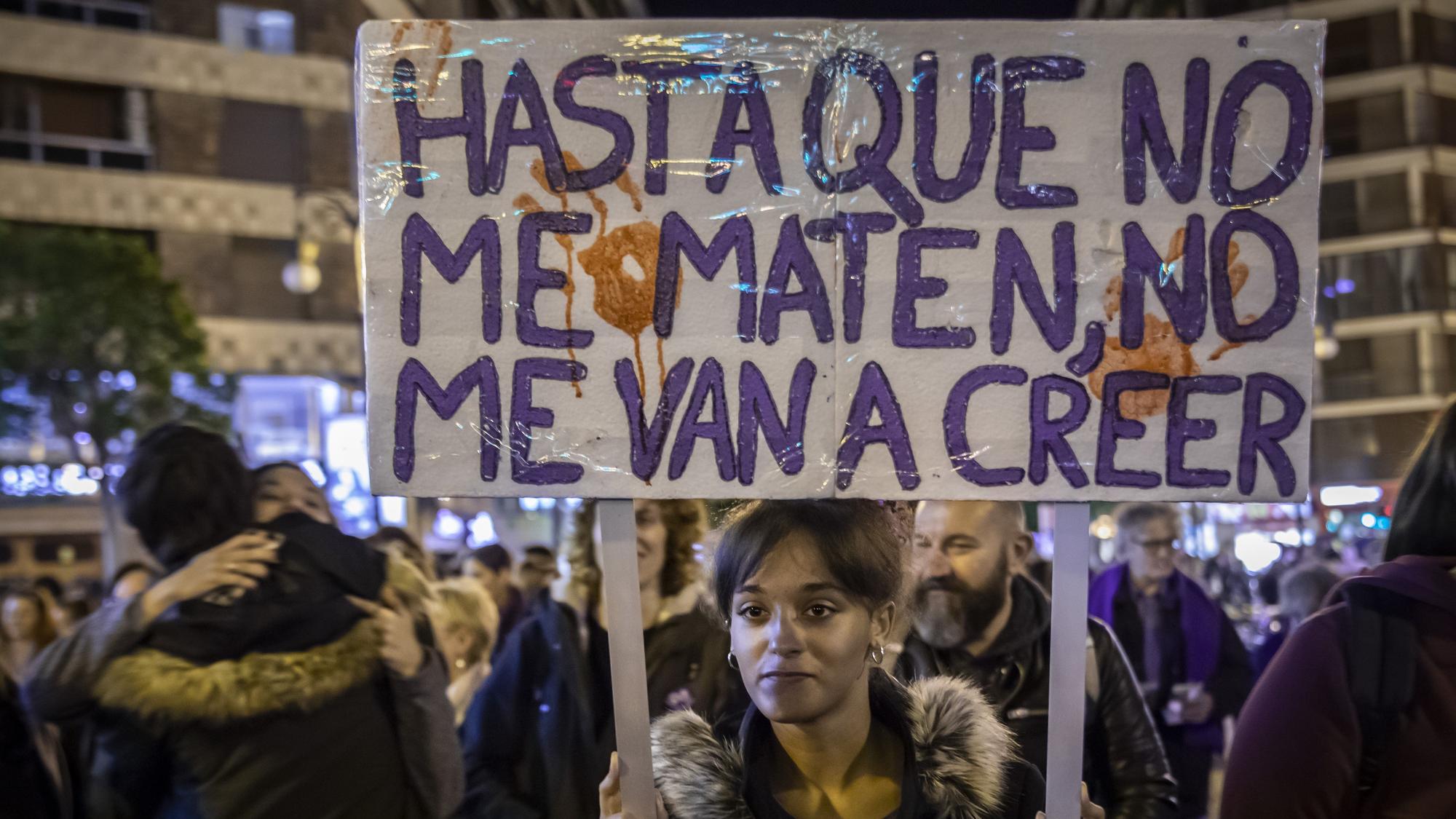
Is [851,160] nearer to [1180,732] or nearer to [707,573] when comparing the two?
[707,573]

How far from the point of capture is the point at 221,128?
92.1ft

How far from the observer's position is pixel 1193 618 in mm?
5695

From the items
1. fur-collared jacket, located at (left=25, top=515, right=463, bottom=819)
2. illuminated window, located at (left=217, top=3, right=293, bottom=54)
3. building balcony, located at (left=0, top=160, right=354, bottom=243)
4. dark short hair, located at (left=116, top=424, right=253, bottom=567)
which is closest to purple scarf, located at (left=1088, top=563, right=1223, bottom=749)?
fur-collared jacket, located at (left=25, top=515, right=463, bottom=819)

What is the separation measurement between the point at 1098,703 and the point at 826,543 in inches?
46.2

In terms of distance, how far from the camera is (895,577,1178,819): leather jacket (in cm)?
317

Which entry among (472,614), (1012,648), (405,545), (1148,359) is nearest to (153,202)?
(405,545)

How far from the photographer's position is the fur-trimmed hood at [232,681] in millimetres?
3096

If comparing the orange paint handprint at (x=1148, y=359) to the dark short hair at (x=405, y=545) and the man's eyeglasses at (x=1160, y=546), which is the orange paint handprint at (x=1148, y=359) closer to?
the man's eyeglasses at (x=1160, y=546)

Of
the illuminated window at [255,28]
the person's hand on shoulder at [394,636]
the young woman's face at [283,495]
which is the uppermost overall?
the illuminated window at [255,28]

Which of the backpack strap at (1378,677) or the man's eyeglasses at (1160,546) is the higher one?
the backpack strap at (1378,677)

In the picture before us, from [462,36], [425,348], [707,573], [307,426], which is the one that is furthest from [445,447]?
[307,426]

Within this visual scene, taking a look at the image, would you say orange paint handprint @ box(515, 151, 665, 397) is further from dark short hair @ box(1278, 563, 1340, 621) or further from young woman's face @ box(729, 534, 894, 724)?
dark short hair @ box(1278, 563, 1340, 621)

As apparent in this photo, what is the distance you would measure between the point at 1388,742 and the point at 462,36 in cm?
205

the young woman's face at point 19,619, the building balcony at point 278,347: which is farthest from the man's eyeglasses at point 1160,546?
the building balcony at point 278,347
